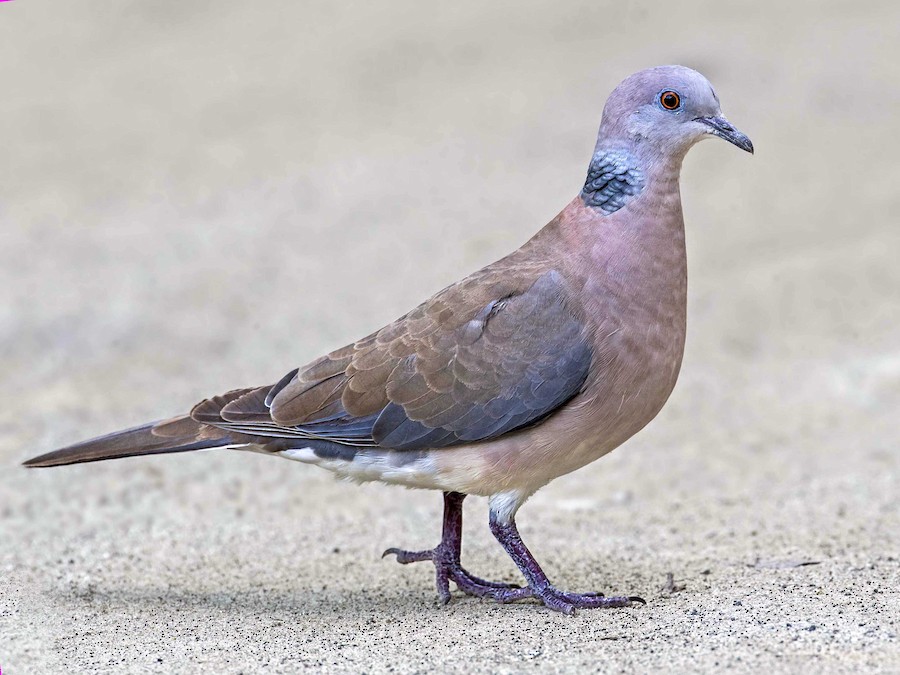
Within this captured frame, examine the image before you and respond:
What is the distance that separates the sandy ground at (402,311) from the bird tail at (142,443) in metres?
0.56

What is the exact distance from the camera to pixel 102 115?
12.9 m

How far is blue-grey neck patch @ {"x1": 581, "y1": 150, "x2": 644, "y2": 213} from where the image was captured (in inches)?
177

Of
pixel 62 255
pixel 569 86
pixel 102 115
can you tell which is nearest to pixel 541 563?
pixel 62 255

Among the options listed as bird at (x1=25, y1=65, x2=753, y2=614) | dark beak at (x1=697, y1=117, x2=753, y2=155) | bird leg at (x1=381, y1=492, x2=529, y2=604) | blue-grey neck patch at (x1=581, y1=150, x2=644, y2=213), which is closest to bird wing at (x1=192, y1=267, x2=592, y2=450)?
bird at (x1=25, y1=65, x2=753, y2=614)

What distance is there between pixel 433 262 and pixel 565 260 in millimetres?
5207

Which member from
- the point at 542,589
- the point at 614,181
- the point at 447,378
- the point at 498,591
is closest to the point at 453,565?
the point at 498,591

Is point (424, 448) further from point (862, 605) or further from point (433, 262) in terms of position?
point (433, 262)

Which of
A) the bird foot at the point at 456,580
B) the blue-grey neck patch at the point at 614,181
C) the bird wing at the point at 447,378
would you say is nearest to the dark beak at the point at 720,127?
the blue-grey neck patch at the point at 614,181

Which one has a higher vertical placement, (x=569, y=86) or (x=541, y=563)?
(x=569, y=86)

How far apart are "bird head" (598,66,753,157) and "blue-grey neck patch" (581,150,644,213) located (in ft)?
0.25

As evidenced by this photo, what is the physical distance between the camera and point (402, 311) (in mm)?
9039

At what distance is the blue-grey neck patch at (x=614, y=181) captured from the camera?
4500 mm

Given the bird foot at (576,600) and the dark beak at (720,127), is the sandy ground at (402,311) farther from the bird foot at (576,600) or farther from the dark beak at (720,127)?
the dark beak at (720,127)

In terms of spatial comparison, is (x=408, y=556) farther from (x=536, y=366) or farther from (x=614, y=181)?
(x=614, y=181)
